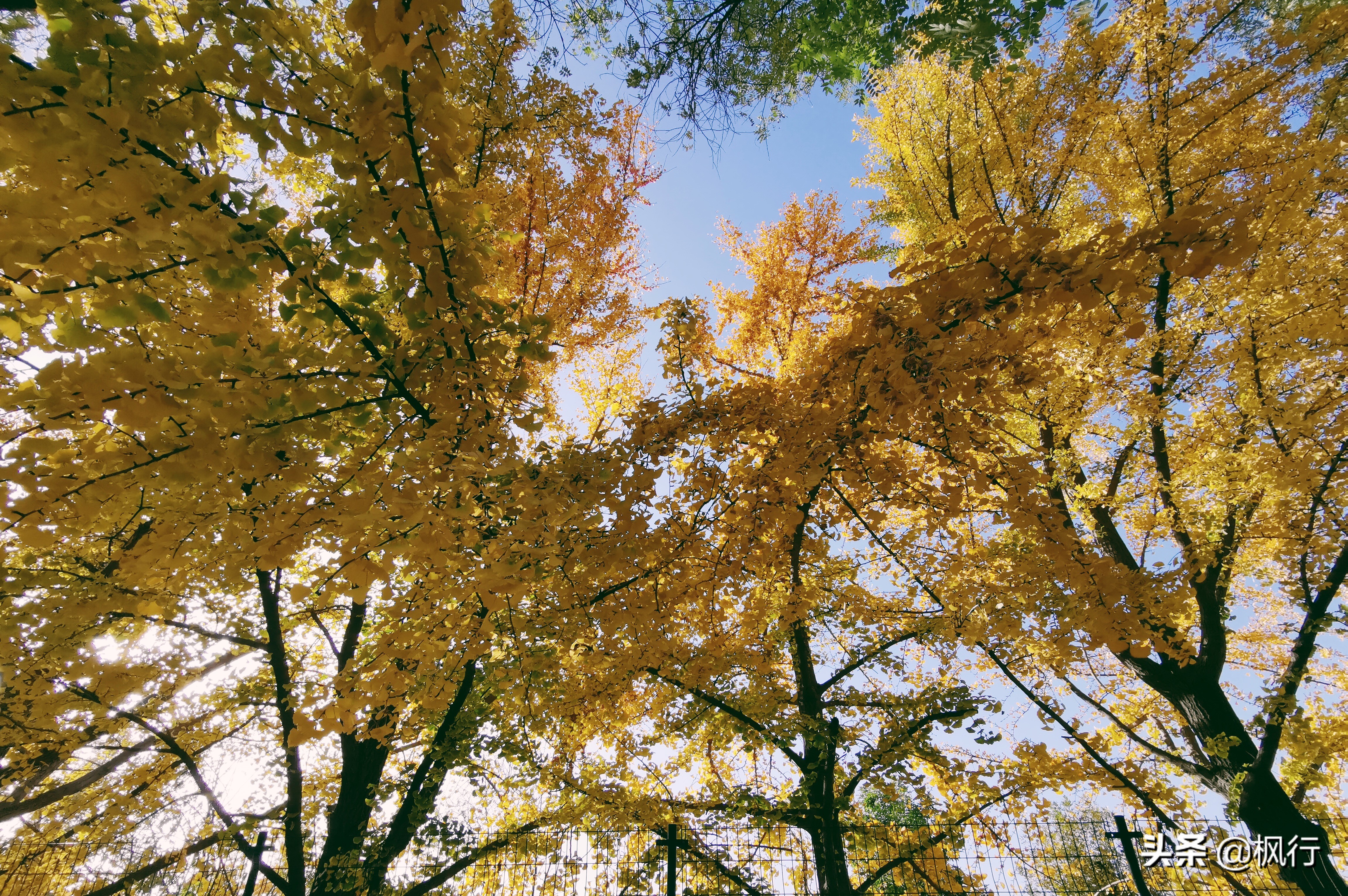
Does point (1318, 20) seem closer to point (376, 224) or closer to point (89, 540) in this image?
point (376, 224)

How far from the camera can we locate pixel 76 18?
1.32 meters

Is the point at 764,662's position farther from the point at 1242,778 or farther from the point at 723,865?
the point at 1242,778

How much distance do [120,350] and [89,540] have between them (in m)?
4.32

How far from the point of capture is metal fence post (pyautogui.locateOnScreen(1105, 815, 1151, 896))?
4.95 m

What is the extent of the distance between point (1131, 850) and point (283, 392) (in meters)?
7.78

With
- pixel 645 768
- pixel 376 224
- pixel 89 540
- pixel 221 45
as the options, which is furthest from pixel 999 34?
pixel 89 540

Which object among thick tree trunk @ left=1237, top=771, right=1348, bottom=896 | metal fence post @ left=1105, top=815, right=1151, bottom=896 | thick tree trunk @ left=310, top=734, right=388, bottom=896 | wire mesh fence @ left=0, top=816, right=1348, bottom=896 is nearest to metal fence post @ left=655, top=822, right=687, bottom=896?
wire mesh fence @ left=0, top=816, right=1348, bottom=896

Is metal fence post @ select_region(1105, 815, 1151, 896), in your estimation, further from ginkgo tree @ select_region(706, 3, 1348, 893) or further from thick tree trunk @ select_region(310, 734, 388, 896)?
thick tree trunk @ select_region(310, 734, 388, 896)

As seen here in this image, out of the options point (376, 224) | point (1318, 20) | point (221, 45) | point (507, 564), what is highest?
point (1318, 20)

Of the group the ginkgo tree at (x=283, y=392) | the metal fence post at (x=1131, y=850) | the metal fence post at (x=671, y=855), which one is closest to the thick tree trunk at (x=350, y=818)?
the ginkgo tree at (x=283, y=392)

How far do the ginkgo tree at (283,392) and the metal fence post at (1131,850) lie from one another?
5.60 meters

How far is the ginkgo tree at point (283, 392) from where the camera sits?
143 cm

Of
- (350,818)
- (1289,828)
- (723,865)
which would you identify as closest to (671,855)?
(723,865)

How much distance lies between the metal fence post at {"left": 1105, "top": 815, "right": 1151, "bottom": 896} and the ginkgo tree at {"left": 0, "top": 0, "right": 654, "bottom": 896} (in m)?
5.60
